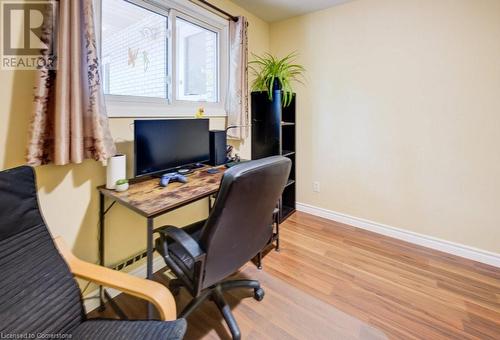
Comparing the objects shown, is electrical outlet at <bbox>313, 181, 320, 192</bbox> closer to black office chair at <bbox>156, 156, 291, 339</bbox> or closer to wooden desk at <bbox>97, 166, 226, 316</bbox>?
wooden desk at <bbox>97, 166, 226, 316</bbox>

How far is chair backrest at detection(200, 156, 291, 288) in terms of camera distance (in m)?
1.01

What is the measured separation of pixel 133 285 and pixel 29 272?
0.38 meters

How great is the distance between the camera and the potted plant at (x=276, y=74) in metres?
2.70

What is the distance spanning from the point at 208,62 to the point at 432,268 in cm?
277

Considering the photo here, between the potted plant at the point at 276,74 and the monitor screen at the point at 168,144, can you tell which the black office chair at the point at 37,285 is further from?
the potted plant at the point at 276,74

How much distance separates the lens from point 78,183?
148 centimetres

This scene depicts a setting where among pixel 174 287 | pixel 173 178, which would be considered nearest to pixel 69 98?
pixel 173 178

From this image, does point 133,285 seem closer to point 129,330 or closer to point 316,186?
point 129,330

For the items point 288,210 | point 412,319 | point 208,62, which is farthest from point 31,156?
point 288,210

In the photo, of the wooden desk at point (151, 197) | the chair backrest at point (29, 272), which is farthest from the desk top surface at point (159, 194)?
the chair backrest at point (29, 272)

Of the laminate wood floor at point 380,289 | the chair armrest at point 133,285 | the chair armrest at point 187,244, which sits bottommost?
the laminate wood floor at point 380,289

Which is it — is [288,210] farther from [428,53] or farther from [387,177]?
[428,53]

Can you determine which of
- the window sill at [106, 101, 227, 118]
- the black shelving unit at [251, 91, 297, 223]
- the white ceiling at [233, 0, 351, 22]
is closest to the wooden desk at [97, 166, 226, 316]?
the window sill at [106, 101, 227, 118]

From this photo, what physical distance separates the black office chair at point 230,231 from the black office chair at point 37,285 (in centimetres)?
21
